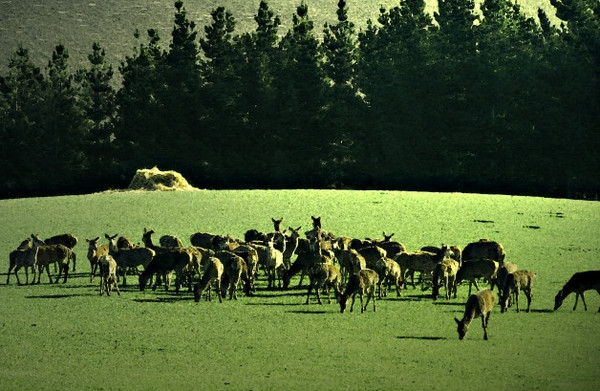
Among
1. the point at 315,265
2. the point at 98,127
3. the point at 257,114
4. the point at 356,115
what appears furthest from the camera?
the point at 98,127

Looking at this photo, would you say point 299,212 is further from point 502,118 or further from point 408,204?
point 502,118

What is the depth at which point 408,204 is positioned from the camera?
59562 mm

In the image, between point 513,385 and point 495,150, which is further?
point 495,150

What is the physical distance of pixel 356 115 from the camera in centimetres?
8600

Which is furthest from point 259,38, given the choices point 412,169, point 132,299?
point 132,299

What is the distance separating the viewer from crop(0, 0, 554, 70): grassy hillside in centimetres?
16212

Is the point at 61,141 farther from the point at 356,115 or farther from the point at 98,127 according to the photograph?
the point at 356,115

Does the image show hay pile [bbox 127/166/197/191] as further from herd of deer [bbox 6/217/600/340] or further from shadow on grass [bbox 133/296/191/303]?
shadow on grass [bbox 133/296/191/303]

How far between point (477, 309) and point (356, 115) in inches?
2341

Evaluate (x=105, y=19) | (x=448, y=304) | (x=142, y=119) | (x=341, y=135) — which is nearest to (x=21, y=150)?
(x=142, y=119)

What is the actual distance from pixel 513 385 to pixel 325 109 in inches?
2549

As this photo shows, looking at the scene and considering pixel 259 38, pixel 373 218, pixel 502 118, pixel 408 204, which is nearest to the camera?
pixel 373 218

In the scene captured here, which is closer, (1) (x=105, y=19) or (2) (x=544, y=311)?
(2) (x=544, y=311)

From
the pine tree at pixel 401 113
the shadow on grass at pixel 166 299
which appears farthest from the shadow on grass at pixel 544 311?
the pine tree at pixel 401 113
